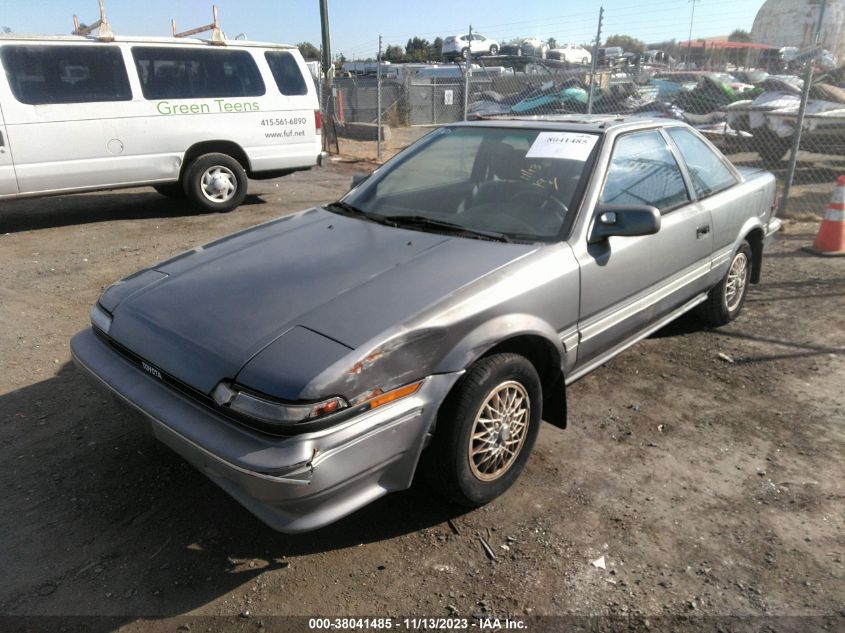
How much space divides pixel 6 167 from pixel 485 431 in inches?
269

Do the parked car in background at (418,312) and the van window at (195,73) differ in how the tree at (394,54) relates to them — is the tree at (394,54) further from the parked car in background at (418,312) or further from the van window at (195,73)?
the parked car in background at (418,312)

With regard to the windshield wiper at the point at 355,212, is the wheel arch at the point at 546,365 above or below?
below

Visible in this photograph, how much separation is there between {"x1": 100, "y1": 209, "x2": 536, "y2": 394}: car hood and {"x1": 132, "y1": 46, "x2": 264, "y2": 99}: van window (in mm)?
5511

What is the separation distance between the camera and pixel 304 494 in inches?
83.0

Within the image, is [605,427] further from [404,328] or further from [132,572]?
[132,572]

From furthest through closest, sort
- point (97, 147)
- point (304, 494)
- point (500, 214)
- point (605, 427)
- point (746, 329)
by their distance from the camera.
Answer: point (97, 147) → point (746, 329) → point (605, 427) → point (500, 214) → point (304, 494)

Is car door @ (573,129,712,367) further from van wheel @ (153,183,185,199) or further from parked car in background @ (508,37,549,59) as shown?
parked car in background @ (508,37,549,59)

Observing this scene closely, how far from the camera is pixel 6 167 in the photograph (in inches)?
275

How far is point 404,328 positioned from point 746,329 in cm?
351

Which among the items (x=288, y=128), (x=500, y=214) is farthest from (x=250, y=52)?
(x=500, y=214)

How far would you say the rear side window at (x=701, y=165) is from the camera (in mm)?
4101

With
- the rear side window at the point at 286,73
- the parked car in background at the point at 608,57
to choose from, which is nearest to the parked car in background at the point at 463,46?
the parked car in background at the point at 608,57

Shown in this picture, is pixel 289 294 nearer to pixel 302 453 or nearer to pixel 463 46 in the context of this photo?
pixel 302 453

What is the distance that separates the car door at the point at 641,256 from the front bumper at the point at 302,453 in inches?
43.1
